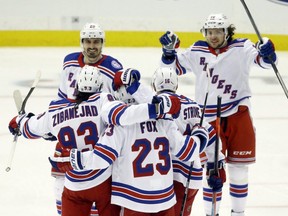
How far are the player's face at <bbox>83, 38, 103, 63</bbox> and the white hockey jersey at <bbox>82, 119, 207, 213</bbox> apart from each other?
0.94 metres

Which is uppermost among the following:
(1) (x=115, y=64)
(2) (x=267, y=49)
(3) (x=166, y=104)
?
(2) (x=267, y=49)

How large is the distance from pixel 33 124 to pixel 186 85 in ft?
16.0

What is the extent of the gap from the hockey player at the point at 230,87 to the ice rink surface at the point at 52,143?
0.39 metres

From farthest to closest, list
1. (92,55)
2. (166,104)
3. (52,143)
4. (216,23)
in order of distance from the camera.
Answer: (52,143)
(216,23)
(92,55)
(166,104)

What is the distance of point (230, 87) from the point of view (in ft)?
13.6

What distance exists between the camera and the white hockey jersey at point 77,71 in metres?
3.86

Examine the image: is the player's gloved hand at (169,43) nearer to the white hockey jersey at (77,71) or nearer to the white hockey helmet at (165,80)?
the white hockey jersey at (77,71)

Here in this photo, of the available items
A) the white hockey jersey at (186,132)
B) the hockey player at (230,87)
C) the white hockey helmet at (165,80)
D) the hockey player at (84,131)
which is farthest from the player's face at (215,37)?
the hockey player at (84,131)

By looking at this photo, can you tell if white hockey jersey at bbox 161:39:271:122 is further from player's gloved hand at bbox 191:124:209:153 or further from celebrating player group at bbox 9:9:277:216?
player's gloved hand at bbox 191:124:209:153

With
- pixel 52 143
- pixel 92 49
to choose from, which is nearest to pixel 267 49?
pixel 92 49

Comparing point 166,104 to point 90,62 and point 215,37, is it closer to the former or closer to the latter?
point 90,62

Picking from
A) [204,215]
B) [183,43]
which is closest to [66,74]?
[204,215]

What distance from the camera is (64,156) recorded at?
128 inches

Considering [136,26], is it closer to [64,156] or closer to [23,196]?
[23,196]
